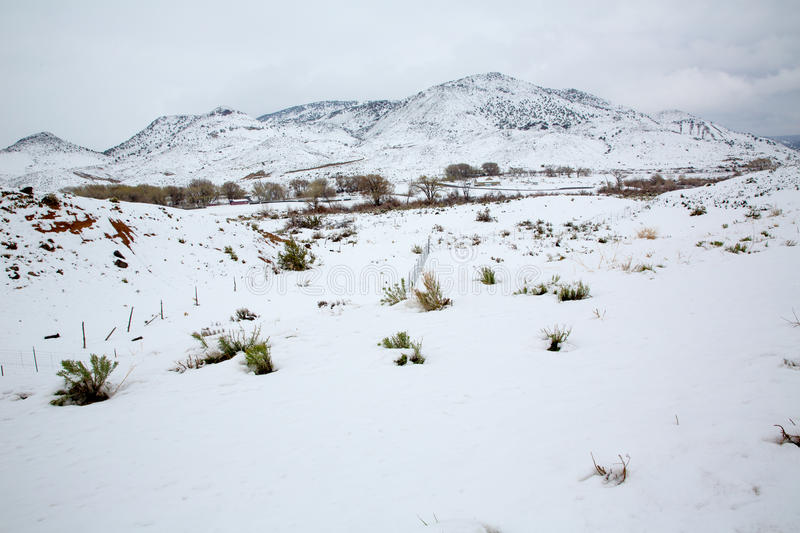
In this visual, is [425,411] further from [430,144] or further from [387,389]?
[430,144]

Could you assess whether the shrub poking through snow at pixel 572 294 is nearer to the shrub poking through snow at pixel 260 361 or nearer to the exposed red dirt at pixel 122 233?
the shrub poking through snow at pixel 260 361

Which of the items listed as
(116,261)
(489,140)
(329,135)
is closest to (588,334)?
(116,261)

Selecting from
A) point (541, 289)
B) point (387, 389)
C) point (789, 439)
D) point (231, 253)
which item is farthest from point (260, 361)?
point (231, 253)

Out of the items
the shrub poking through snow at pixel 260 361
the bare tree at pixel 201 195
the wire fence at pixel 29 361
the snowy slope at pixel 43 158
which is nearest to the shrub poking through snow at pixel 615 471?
the shrub poking through snow at pixel 260 361

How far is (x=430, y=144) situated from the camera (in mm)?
101438

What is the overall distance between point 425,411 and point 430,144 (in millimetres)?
106869

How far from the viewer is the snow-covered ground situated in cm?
169

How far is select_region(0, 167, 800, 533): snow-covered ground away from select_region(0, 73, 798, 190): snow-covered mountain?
216 ft

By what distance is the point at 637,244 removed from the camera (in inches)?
414

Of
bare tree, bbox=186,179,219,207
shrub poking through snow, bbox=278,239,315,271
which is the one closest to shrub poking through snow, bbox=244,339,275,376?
shrub poking through snow, bbox=278,239,315,271

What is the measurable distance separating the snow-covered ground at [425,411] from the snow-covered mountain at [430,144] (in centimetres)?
6585

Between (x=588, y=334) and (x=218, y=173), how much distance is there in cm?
10814

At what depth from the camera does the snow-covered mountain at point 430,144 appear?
84.2 metres

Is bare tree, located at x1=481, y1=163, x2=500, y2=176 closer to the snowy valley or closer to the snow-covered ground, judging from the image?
the snowy valley
